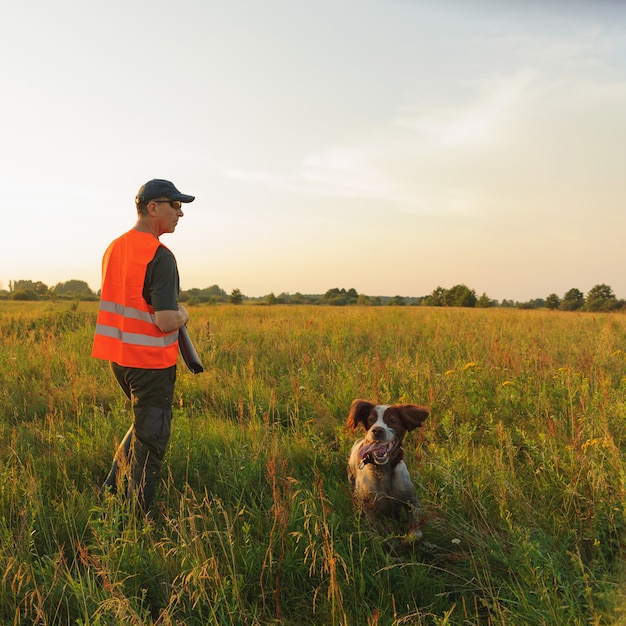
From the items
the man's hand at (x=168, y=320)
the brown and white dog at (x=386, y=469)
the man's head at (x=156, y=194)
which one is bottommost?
the brown and white dog at (x=386, y=469)

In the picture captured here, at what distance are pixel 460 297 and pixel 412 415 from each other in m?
52.0

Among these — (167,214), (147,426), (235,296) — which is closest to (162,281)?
(167,214)

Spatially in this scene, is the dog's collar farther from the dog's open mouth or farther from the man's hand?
the man's hand

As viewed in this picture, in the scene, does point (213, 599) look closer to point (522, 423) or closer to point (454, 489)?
point (454, 489)

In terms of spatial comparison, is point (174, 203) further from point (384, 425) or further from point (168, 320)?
point (384, 425)

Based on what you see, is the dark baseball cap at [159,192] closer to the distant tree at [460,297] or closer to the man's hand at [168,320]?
the man's hand at [168,320]

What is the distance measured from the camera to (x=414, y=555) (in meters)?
2.71

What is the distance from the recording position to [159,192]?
10.4ft

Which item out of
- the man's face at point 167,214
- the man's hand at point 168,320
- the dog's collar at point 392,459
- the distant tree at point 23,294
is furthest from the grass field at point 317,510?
the distant tree at point 23,294

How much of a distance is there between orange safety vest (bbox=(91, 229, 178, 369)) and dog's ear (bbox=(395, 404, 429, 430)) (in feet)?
5.43

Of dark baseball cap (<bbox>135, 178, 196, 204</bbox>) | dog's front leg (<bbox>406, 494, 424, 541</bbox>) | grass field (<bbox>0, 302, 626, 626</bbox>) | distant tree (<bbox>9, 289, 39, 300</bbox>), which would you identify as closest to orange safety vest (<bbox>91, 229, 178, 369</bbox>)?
dark baseball cap (<bbox>135, 178, 196, 204</bbox>)

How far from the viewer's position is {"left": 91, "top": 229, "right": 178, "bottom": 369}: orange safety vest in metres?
3.05

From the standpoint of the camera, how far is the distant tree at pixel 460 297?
167 feet

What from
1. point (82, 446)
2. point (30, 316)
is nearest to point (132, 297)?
point (82, 446)
